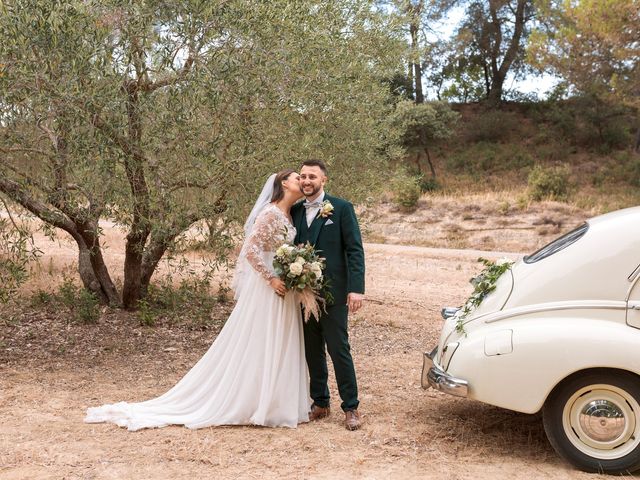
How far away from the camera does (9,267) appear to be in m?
7.48

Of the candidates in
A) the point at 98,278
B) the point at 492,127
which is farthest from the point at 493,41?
the point at 98,278

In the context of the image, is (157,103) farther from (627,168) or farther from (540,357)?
(627,168)

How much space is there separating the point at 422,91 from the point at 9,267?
33.7 meters

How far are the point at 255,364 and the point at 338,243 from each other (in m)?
1.17

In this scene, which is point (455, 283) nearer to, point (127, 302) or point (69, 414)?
point (127, 302)

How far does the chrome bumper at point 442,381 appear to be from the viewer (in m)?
4.91

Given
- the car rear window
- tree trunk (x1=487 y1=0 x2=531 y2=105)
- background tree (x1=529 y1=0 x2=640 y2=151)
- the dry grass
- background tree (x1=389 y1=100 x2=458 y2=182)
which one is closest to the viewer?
the car rear window

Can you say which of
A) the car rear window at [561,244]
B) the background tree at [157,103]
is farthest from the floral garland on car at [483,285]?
the background tree at [157,103]

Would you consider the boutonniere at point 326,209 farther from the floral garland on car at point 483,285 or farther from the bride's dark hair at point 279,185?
the floral garland on car at point 483,285

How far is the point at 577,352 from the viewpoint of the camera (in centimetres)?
458

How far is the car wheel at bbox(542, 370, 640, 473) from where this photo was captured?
4.56 metres

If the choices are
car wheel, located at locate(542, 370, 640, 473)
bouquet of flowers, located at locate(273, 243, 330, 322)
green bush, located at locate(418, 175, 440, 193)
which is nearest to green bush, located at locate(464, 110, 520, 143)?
green bush, located at locate(418, 175, 440, 193)

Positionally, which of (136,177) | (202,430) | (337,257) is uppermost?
(136,177)

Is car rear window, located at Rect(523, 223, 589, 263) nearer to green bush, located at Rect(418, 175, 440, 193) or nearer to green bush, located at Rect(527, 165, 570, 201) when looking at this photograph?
green bush, located at Rect(527, 165, 570, 201)
